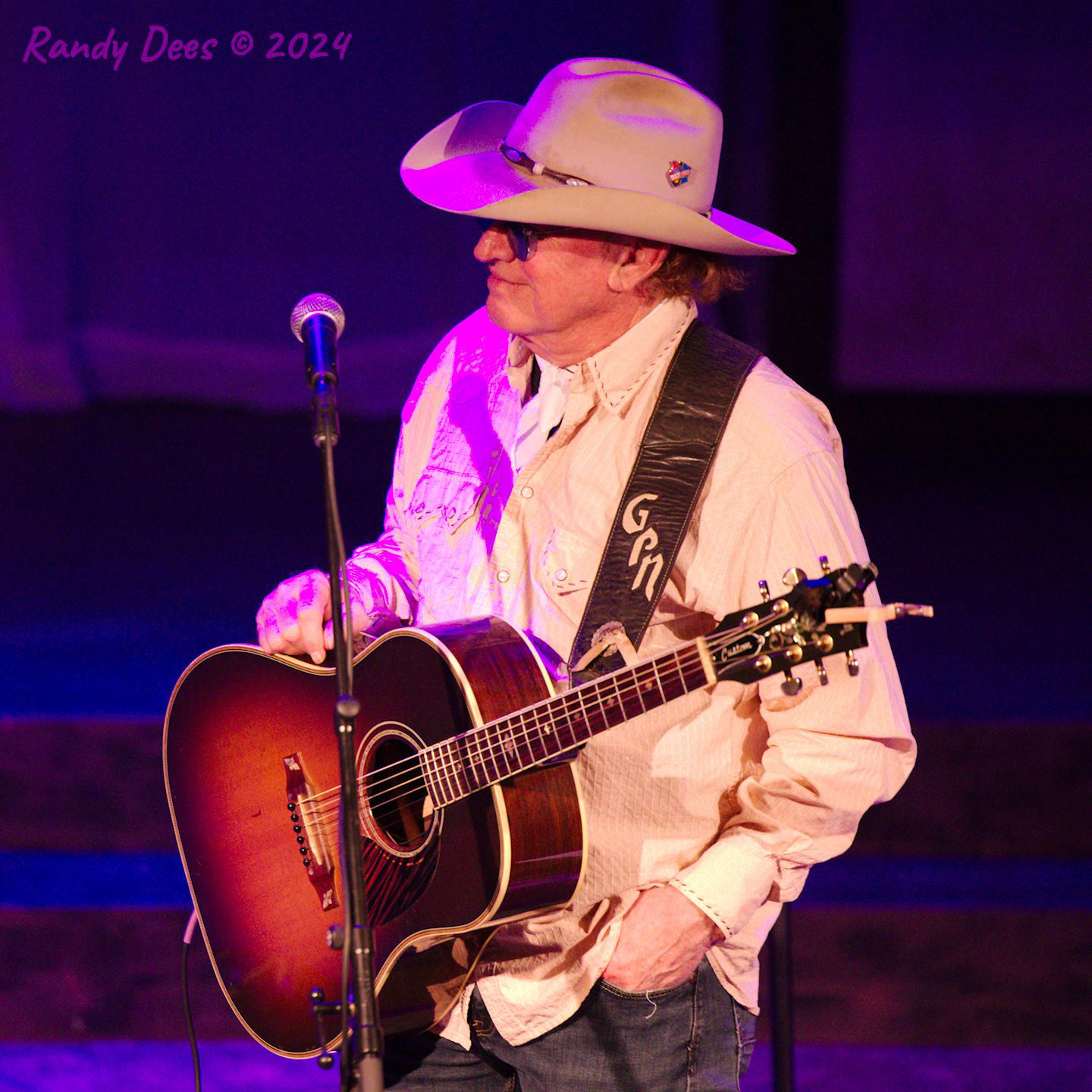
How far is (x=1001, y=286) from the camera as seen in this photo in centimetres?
682

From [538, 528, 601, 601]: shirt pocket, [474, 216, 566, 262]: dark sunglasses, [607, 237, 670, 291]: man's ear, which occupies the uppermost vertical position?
[474, 216, 566, 262]: dark sunglasses

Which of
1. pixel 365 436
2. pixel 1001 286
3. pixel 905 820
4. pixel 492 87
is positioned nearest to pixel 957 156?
pixel 1001 286

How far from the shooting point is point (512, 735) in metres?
1.89

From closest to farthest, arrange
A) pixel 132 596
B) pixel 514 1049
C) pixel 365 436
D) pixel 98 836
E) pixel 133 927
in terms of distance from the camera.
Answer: pixel 514 1049 → pixel 133 927 → pixel 98 836 → pixel 132 596 → pixel 365 436

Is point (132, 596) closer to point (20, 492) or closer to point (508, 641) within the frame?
point (20, 492)

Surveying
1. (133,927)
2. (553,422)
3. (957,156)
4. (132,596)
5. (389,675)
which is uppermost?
(957,156)

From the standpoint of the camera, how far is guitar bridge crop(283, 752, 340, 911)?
2.16m

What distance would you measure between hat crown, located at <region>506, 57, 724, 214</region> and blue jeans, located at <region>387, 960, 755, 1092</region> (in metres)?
1.25

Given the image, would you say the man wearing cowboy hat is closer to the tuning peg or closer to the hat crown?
the hat crown

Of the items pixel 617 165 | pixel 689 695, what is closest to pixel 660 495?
pixel 689 695

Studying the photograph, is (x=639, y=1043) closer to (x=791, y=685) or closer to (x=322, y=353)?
(x=791, y=685)

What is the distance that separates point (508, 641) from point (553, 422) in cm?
47

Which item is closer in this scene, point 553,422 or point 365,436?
point 553,422

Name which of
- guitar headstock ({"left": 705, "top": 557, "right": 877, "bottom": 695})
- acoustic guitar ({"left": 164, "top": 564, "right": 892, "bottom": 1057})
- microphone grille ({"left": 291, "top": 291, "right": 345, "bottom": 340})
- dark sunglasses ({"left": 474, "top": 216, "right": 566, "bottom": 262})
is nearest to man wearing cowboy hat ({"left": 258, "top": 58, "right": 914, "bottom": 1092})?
dark sunglasses ({"left": 474, "top": 216, "right": 566, "bottom": 262})
